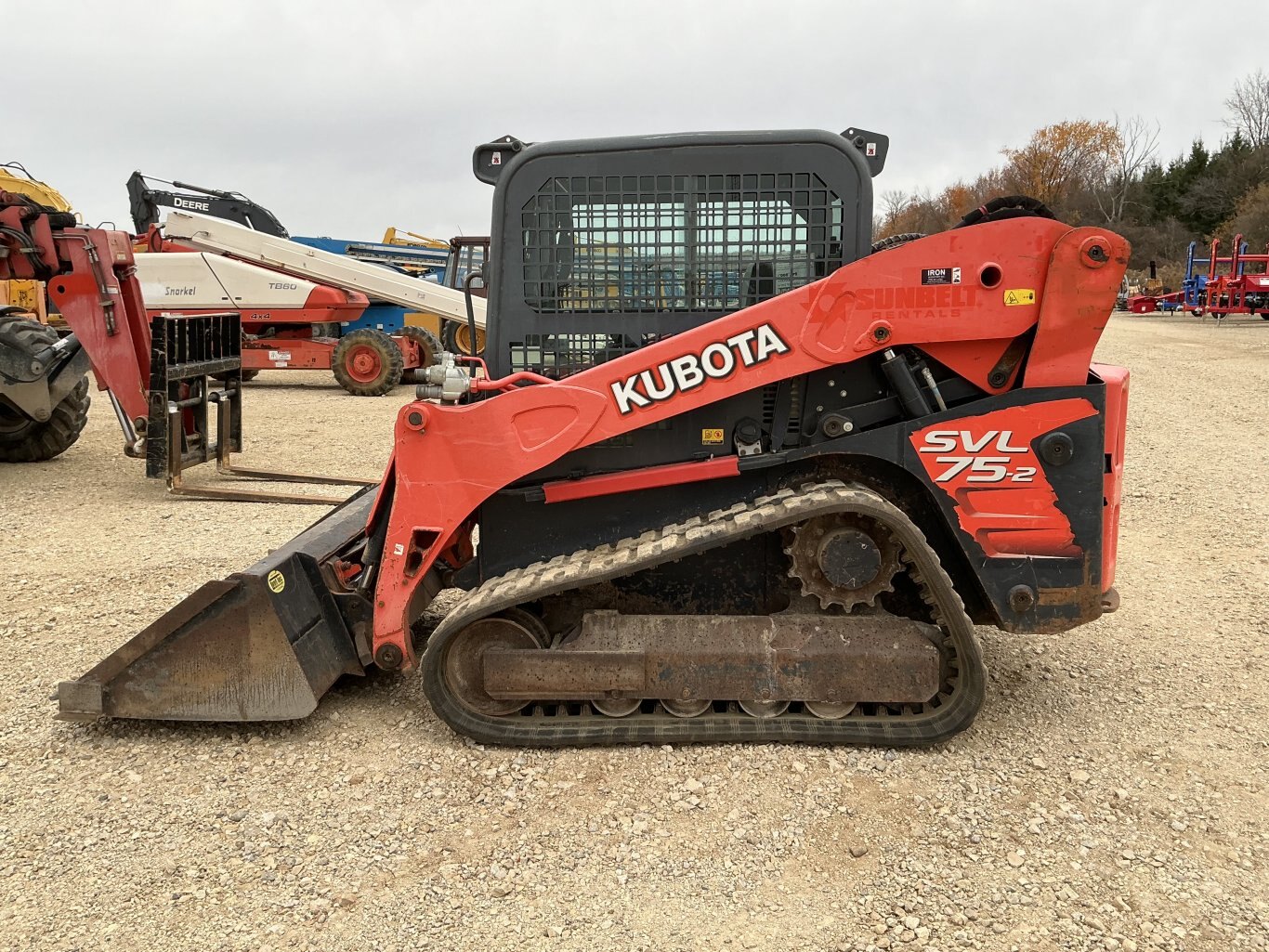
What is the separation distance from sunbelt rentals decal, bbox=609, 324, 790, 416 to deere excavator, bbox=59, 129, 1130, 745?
0.01 m

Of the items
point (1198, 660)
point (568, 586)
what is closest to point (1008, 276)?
point (568, 586)

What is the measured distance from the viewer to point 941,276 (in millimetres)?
3637

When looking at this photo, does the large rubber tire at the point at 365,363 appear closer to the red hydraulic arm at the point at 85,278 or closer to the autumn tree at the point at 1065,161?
the red hydraulic arm at the point at 85,278

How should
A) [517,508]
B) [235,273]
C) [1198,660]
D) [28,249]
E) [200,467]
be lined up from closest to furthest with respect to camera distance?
[517,508] → [1198,660] → [28,249] → [200,467] → [235,273]

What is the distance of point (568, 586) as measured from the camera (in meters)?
3.73

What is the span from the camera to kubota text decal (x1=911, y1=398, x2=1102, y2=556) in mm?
3676

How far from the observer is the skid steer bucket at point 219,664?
3.81m

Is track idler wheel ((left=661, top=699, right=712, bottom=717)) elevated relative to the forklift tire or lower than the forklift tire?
lower

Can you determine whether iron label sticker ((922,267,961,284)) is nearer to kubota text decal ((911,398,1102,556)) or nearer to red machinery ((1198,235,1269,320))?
kubota text decal ((911,398,1102,556))

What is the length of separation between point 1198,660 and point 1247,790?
51.0 inches

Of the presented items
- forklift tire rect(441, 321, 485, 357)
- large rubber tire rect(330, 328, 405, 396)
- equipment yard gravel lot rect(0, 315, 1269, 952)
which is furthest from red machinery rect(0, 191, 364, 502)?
forklift tire rect(441, 321, 485, 357)

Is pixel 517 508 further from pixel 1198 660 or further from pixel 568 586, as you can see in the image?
pixel 1198 660

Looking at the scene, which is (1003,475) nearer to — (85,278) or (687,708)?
(687,708)

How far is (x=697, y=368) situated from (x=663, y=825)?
155 cm
